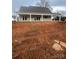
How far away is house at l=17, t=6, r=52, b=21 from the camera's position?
91.7 inches

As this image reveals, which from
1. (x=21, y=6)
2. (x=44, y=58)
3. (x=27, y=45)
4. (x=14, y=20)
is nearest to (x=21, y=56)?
(x=27, y=45)

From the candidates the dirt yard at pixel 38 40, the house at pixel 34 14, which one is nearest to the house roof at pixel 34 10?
the house at pixel 34 14

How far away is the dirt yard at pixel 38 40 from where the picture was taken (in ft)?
7.59

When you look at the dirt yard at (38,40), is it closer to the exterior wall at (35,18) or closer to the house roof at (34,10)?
the exterior wall at (35,18)

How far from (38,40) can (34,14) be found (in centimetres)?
38

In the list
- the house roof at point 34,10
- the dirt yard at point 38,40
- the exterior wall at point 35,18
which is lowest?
the dirt yard at point 38,40

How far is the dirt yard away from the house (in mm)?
70

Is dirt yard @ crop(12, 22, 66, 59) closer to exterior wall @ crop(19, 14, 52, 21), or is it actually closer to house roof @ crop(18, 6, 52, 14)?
exterior wall @ crop(19, 14, 52, 21)

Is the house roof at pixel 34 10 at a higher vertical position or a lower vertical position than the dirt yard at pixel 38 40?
higher

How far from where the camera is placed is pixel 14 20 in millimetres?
2314

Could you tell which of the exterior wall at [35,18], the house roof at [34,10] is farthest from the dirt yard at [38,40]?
the house roof at [34,10]

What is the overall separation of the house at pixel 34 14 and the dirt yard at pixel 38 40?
70mm

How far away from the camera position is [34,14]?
2371 millimetres
